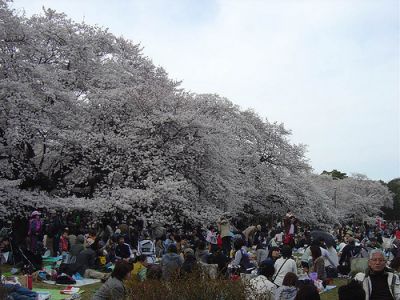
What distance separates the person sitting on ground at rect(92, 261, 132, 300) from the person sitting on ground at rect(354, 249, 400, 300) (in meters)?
3.09

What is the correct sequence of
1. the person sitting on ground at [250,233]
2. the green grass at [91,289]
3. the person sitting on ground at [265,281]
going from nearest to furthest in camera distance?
1. the person sitting on ground at [265,281]
2. the green grass at [91,289]
3. the person sitting on ground at [250,233]

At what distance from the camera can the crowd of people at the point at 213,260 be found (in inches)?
207

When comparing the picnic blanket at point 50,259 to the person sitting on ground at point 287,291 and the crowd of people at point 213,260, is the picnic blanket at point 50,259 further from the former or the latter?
the person sitting on ground at point 287,291

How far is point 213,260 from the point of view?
9969mm

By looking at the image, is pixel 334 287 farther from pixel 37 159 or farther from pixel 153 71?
pixel 153 71

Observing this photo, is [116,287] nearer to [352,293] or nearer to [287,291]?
[287,291]

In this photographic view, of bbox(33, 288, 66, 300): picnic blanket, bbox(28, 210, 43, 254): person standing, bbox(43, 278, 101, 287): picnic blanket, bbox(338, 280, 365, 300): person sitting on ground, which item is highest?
bbox(28, 210, 43, 254): person standing

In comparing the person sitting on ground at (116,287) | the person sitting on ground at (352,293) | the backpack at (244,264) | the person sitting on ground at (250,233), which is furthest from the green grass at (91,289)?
the person sitting on ground at (250,233)

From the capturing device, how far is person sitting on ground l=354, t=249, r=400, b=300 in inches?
198

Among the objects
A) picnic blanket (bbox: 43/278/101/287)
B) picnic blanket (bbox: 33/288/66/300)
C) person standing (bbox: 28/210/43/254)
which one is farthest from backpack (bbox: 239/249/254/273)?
person standing (bbox: 28/210/43/254)

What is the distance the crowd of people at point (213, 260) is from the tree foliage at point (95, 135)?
1.45 m

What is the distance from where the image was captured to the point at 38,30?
65.5 ft

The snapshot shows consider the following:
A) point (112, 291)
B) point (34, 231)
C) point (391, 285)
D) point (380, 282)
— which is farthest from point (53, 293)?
point (391, 285)

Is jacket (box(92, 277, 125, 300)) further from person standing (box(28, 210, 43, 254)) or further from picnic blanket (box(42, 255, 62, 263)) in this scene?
picnic blanket (box(42, 255, 62, 263))
